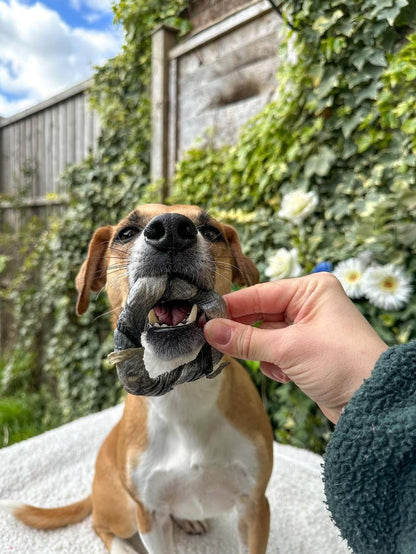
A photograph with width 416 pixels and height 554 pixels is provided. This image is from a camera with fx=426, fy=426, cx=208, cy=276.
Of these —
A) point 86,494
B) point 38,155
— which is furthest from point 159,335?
point 38,155

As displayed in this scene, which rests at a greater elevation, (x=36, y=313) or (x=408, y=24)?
(x=408, y=24)

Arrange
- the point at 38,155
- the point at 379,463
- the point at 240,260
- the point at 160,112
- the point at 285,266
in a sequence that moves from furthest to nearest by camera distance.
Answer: the point at 38,155 < the point at 160,112 < the point at 285,266 < the point at 240,260 < the point at 379,463

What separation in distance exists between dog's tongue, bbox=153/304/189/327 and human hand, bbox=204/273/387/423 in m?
0.10

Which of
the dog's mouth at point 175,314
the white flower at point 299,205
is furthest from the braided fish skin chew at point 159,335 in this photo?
the white flower at point 299,205

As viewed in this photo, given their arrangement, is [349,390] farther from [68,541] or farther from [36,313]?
[36,313]

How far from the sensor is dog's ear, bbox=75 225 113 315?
1.51m

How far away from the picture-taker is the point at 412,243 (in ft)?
5.89

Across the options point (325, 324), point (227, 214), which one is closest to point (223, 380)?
point (325, 324)

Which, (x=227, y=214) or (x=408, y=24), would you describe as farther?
(x=227, y=214)

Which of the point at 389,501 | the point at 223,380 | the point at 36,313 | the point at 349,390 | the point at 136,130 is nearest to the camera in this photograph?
the point at 389,501

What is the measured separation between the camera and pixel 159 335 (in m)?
0.93

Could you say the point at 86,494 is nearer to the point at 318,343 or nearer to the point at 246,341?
the point at 246,341

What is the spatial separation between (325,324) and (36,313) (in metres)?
3.71

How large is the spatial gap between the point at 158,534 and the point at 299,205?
1.44m
